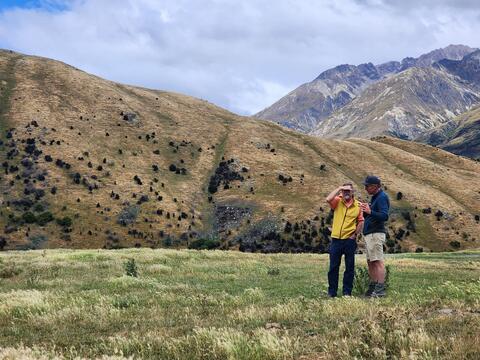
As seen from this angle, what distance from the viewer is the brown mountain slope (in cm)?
8744

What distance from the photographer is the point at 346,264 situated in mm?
13250

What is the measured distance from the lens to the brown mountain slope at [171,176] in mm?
87438

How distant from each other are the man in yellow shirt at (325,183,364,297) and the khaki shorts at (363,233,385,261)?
419 mm

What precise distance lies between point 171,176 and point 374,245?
96121 mm

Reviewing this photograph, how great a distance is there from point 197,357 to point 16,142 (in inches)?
4120

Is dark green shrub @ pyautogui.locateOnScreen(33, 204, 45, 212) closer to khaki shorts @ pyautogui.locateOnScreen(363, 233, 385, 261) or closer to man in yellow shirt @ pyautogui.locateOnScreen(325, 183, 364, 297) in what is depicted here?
man in yellow shirt @ pyautogui.locateOnScreen(325, 183, 364, 297)

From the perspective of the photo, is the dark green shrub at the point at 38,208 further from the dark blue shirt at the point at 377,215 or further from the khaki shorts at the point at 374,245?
the khaki shorts at the point at 374,245

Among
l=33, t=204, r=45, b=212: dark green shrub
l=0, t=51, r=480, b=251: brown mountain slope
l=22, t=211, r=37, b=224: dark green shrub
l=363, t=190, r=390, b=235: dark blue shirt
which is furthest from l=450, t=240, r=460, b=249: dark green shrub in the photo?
l=363, t=190, r=390, b=235: dark blue shirt

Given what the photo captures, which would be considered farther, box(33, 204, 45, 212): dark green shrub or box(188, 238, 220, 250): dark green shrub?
box(188, 238, 220, 250): dark green shrub

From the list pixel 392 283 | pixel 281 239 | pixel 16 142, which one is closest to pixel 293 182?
pixel 281 239

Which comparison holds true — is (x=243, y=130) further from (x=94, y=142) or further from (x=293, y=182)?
(x=94, y=142)

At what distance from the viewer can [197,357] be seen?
6.22m

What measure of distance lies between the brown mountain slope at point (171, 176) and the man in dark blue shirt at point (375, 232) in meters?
72.7

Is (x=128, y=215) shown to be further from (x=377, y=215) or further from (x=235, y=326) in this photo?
(x=235, y=326)
